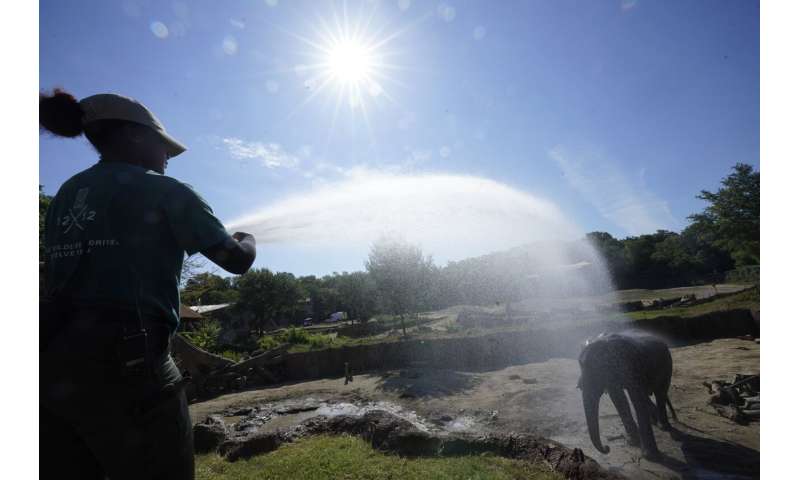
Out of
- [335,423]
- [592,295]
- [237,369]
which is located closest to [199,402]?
[237,369]

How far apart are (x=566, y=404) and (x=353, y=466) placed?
5.86 metres

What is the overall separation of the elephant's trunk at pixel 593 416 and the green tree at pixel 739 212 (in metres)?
34.9

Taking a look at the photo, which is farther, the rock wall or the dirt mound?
the rock wall

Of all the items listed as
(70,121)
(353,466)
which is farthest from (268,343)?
(70,121)

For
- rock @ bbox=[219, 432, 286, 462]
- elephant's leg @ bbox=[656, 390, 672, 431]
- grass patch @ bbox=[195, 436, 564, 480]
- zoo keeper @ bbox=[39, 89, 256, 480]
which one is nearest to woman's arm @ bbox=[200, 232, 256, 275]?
zoo keeper @ bbox=[39, 89, 256, 480]

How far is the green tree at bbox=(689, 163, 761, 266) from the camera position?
31.0 m

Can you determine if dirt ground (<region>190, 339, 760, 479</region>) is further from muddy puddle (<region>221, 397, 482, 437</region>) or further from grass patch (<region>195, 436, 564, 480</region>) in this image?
grass patch (<region>195, 436, 564, 480</region>)

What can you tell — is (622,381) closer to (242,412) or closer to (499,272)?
(242,412)

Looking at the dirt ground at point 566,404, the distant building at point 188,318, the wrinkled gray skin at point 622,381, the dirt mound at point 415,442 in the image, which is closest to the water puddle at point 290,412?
the dirt ground at point 566,404

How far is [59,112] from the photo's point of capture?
1973 mm

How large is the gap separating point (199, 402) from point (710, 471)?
55.7 feet

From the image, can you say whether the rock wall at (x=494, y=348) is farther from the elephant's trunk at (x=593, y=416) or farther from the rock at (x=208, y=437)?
the elephant's trunk at (x=593, y=416)

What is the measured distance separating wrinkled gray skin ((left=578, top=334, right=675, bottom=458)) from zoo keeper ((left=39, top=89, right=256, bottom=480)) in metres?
5.83

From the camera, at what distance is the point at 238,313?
161 feet
